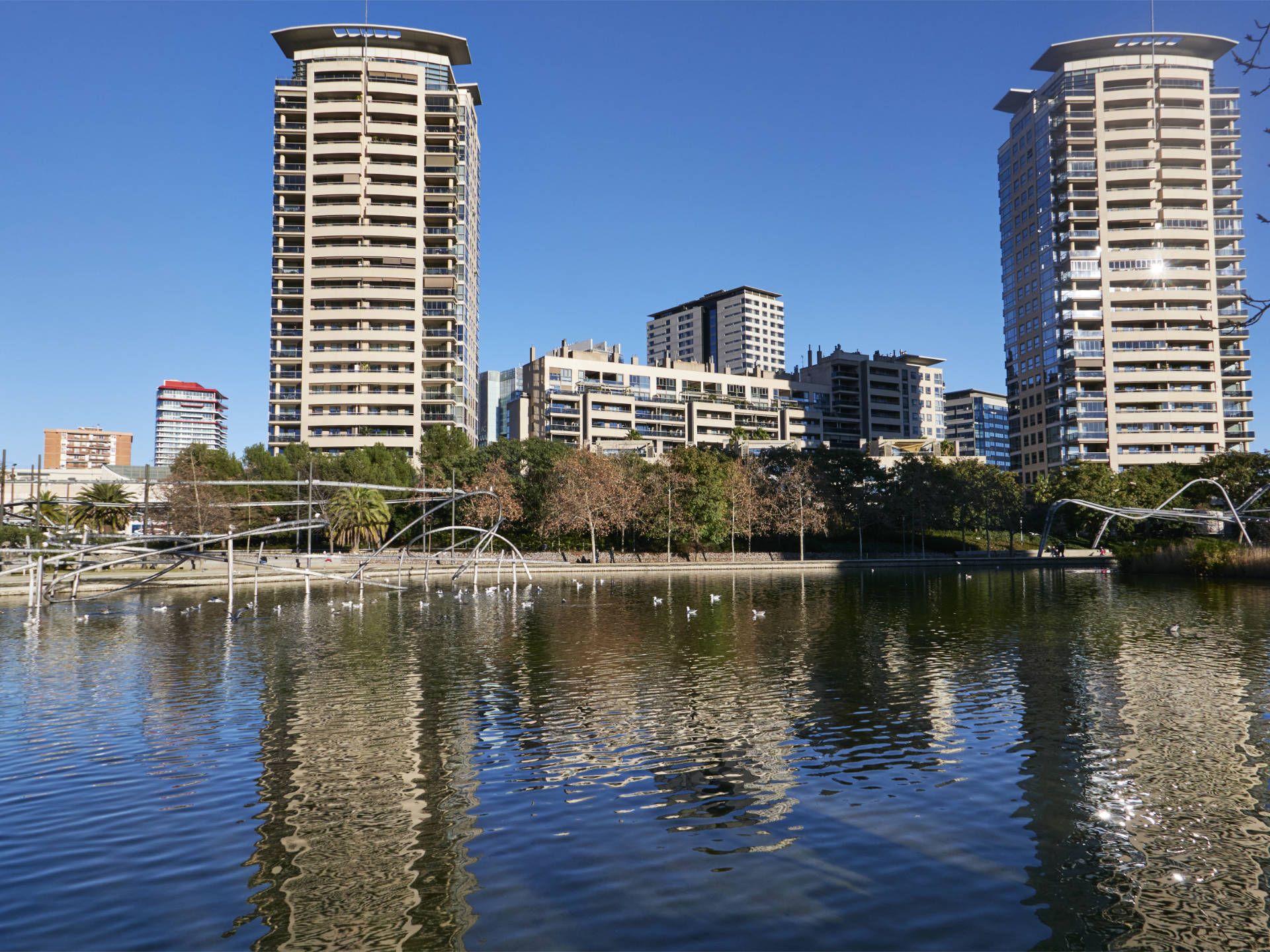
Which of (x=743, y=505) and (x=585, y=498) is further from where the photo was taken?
(x=743, y=505)

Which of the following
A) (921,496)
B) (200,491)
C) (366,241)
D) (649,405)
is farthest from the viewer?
(649,405)

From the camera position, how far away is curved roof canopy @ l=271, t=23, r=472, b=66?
123125 millimetres

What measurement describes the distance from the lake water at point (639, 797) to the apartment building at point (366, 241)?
308ft

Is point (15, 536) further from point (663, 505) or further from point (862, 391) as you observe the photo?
point (862, 391)

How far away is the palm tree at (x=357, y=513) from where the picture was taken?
81000 mm

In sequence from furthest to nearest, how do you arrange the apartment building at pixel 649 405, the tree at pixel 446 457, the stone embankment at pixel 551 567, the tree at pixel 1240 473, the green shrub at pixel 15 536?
the apartment building at pixel 649 405 < the tree at pixel 446 457 < the tree at pixel 1240 473 < the green shrub at pixel 15 536 < the stone embankment at pixel 551 567

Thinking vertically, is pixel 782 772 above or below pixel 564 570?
above

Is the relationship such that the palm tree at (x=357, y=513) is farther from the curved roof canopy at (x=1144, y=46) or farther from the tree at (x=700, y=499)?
the curved roof canopy at (x=1144, y=46)

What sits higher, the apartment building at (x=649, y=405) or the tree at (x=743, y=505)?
the apartment building at (x=649, y=405)

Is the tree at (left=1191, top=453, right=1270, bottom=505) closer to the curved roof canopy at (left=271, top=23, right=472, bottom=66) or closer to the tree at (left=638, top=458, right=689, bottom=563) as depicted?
the tree at (left=638, top=458, right=689, bottom=563)


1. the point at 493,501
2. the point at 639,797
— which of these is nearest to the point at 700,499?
the point at 493,501

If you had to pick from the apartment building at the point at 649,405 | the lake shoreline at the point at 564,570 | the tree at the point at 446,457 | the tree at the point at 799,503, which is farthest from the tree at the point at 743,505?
the apartment building at the point at 649,405

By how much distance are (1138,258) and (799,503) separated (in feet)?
288

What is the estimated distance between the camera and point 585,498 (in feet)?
274
